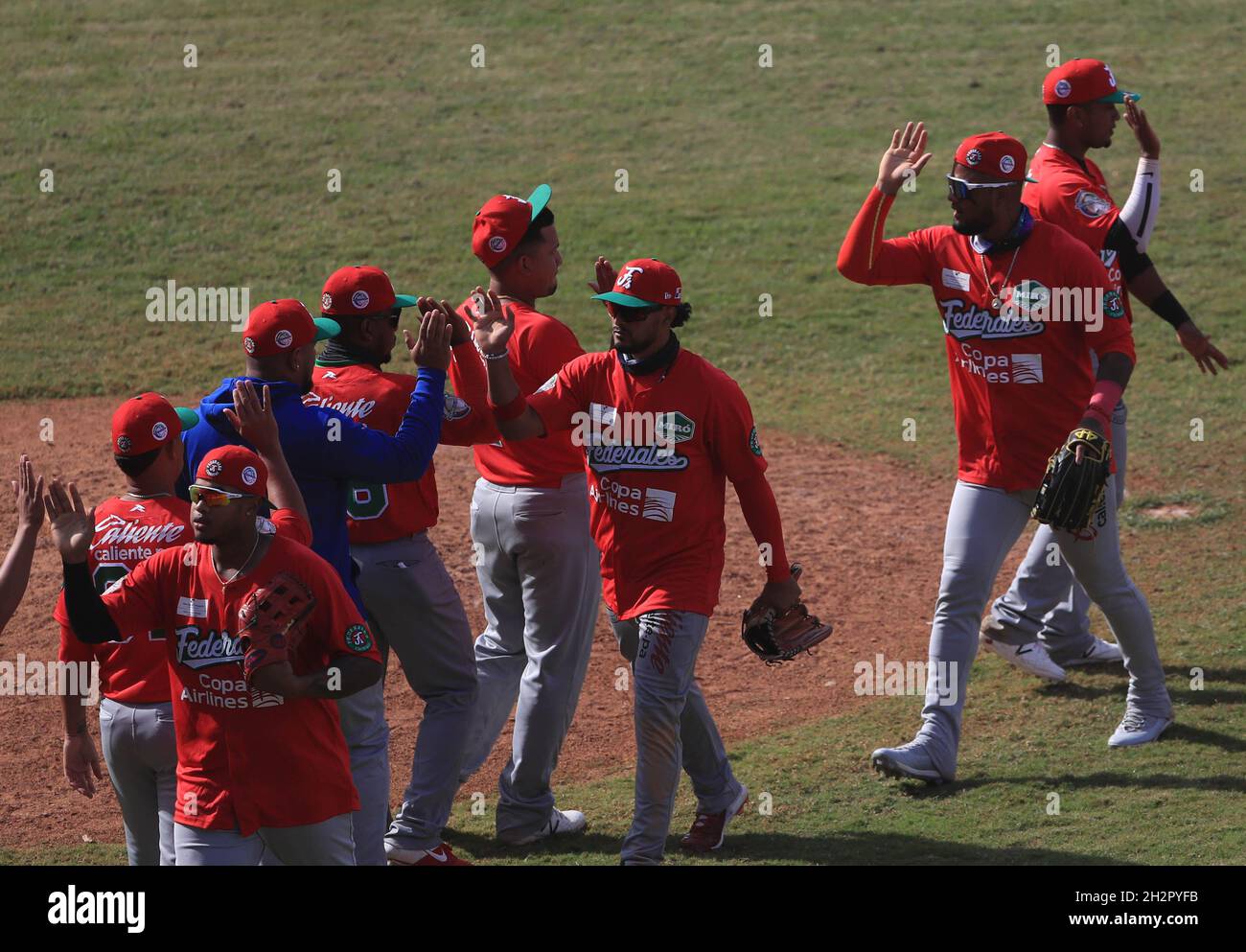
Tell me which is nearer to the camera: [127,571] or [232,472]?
[232,472]

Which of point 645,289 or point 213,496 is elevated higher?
point 645,289

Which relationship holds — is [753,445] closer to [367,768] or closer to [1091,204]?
[367,768]

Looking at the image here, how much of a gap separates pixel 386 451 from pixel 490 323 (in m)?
0.66

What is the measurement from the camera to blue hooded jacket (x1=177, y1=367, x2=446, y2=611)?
5.12 metres

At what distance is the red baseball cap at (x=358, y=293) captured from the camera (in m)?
5.57

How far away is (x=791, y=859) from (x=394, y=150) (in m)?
13.0

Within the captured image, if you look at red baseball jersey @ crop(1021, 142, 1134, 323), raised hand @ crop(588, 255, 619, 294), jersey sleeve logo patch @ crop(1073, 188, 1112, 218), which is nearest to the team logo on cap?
raised hand @ crop(588, 255, 619, 294)

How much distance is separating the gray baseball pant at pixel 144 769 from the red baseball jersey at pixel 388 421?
3.51ft

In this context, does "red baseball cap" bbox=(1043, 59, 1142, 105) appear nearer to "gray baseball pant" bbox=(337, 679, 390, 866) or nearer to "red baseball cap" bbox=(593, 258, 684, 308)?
"red baseball cap" bbox=(593, 258, 684, 308)

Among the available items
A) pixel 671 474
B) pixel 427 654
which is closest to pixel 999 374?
pixel 671 474

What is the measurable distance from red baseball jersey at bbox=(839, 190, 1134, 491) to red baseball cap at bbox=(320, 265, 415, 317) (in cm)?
187

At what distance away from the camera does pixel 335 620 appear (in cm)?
441

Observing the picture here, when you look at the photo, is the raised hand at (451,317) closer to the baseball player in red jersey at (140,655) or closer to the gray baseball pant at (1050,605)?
the baseball player in red jersey at (140,655)

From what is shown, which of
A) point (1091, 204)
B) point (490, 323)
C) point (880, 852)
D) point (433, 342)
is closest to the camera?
point (433, 342)
